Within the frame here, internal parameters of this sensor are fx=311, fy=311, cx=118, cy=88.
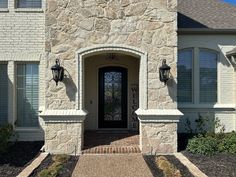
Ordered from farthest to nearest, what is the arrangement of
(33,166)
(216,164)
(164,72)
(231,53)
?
(231,53), (164,72), (216,164), (33,166)

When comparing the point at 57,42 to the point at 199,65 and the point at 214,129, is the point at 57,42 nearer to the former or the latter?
the point at 199,65

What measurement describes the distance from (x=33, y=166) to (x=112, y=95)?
221 inches

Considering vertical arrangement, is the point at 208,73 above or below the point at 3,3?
below

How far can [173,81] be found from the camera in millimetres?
9359

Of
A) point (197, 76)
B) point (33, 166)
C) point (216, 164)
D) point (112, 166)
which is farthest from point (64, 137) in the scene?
point (197, 76)

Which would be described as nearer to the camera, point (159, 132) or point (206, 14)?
point (159, 132)

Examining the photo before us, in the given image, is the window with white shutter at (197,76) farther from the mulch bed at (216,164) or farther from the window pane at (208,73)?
the mulch bed at (216,164)

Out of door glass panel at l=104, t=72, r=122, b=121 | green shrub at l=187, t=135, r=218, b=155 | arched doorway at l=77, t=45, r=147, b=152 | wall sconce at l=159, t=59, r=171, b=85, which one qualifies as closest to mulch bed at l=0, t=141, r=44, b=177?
arched doorway at l=77, t=45, r=147, b=152

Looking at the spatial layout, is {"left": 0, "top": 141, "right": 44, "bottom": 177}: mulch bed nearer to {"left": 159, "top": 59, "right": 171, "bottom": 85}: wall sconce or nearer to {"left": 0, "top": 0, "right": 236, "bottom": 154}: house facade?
{"left": 0, "top": 0, "right": 236, "bottom": 154}: house facade

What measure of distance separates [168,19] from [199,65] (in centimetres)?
325

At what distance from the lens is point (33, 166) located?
7.73 meters

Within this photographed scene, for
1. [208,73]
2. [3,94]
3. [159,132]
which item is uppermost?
[208,73]

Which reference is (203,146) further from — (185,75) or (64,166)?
(64,166)

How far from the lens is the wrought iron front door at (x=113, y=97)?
1270cm
